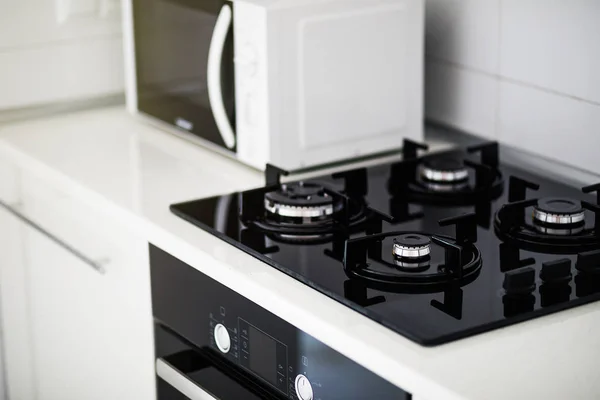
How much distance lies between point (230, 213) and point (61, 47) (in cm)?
77

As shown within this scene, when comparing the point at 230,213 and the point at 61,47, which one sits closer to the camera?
the point at 230,213

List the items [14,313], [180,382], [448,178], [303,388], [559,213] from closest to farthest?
[303,388] < [559,213] < [180,382] < [448,178] < [14,313]

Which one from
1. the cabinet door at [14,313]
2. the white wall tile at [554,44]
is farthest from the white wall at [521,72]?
the cabinet door at [14,313]

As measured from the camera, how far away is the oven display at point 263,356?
4.44 ft

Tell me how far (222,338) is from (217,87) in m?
0.56

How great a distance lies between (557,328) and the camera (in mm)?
1211

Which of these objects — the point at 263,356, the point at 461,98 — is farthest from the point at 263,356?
the point at 461,98

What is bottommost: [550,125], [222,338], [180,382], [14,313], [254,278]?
[14,313]

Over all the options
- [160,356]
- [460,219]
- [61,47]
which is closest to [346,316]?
[460,219]

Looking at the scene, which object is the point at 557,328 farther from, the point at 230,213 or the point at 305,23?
the point at 305,23

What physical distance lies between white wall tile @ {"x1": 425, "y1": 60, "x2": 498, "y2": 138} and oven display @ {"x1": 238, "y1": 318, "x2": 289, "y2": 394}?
2.42ft

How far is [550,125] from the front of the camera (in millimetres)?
1779

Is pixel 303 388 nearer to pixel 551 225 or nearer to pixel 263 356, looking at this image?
pixel 263 356

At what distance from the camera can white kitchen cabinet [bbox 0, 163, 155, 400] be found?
5.63 ft
